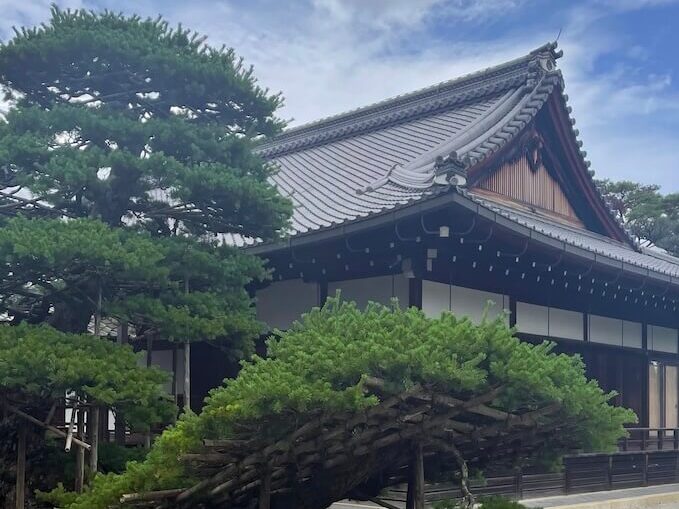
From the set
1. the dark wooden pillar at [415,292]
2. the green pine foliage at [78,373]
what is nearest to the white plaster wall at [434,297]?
the dark wooden pillar at [415,292]

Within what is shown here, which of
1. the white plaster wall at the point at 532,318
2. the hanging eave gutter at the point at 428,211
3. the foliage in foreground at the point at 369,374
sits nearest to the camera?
the foliage in foreground at the point at 369,374

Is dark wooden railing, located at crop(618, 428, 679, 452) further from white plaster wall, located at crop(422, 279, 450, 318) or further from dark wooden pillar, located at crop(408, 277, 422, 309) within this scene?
dark wooden pillar, located at crop(408, 277, 422, 309)

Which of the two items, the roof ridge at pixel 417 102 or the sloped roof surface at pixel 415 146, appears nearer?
the sloped roof surface at pixel 415 146

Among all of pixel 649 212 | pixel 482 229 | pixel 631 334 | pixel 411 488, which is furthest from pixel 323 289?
pixel 649 212

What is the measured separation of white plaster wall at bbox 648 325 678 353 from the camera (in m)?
17.8

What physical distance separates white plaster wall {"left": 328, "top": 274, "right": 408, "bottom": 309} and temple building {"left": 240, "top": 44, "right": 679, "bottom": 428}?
21mm

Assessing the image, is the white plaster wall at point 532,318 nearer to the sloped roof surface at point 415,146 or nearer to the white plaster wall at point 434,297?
the sloped roof surface at point 415,146

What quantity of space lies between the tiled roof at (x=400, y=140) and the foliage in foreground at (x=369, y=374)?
12.7 ft

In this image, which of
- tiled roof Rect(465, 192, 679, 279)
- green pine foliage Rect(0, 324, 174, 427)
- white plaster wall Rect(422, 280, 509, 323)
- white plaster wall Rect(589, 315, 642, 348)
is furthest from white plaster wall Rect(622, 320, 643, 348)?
green pine foliage Rect(0, 324, 174, 427)

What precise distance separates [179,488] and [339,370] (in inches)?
71.6

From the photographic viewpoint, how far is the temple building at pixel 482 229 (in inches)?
426

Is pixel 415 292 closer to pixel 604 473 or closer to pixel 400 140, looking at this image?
pixel 400 140

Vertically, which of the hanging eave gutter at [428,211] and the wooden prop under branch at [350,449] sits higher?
the hanging eave gutter at [428,211]

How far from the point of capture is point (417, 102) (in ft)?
64.0
